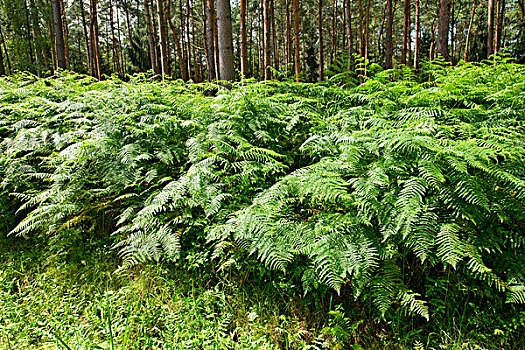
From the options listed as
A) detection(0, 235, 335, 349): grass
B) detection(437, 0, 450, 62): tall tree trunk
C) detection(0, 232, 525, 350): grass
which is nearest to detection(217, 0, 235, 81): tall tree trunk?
detection(0, 235, 335, 349): grass

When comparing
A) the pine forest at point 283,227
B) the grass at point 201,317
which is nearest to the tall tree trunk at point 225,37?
the pine forest at point 283,227

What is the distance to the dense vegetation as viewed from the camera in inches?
88.0

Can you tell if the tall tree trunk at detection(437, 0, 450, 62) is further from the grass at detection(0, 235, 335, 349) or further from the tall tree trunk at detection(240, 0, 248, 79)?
the grass at detection(0, 235, 335, 349)

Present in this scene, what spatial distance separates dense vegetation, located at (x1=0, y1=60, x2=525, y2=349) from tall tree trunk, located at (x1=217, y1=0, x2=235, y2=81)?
9.22ft

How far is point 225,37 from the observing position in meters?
6.38

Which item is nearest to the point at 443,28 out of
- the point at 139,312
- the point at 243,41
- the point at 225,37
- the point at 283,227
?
the point at 243,41

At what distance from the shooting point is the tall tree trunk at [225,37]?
6.27 metres

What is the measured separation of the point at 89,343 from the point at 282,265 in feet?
5.06

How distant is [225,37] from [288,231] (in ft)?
16.9

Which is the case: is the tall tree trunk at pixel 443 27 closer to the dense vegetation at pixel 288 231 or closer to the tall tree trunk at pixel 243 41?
the dense vegetation at pixel 288 231

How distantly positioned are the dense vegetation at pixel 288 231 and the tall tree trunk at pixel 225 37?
2.81m

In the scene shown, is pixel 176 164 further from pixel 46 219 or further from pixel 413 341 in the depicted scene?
pixel 413 341

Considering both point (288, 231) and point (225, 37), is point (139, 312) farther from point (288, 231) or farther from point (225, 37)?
point (225, 37)

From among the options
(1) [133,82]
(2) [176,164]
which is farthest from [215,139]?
(1) [133,82]
